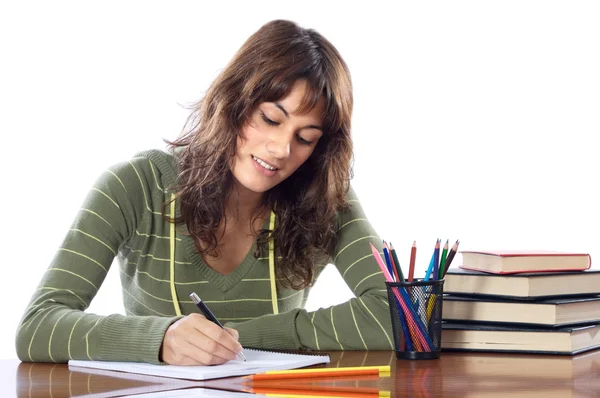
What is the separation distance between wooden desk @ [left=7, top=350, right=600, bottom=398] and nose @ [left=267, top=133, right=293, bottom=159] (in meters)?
0.44

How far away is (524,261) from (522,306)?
3.2 inches

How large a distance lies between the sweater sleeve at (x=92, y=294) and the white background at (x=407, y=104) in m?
1.15

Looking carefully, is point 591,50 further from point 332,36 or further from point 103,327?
point 103,327

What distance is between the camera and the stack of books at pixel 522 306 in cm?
138

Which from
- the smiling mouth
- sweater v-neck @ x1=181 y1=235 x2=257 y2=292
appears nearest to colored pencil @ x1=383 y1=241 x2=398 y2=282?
the smiling mouth

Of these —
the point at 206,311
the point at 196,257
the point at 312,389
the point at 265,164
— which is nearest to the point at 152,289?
the point at 196,257

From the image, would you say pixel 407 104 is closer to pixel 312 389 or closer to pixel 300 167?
pixel 300 167

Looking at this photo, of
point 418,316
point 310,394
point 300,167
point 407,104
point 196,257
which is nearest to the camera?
point 310,394

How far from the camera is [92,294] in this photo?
154 cm

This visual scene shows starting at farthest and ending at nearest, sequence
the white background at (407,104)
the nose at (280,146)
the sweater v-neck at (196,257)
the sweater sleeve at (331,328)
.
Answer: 1. the white background at (407,104)
2. the sweater v-neck at (196,257)
3. the nose at (280,146)
4. the sweater sleeve at (331,328)

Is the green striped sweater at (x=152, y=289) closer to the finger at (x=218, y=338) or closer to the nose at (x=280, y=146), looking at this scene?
the finger at (x=218, y=338)

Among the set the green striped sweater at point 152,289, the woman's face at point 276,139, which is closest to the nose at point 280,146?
the woman's face at point 276,139

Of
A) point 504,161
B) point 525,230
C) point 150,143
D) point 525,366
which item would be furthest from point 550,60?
point 525,366

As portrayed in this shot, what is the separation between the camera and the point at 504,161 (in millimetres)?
2941
